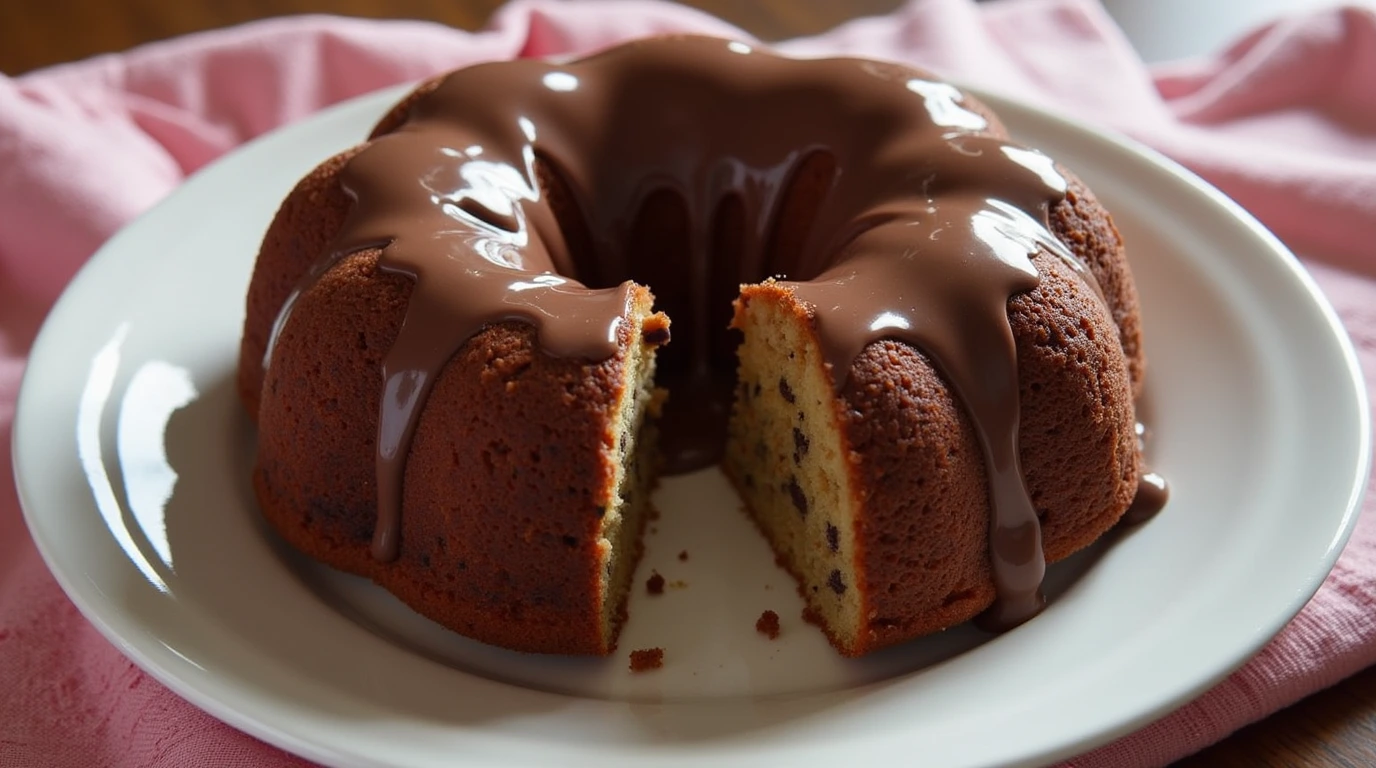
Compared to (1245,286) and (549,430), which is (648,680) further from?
(1245,286)

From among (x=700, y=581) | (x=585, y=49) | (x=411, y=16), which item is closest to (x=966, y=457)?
(x=700, y=581)

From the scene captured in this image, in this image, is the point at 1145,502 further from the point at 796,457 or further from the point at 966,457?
the point at 796,457

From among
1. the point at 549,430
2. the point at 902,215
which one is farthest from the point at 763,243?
the point at 549,430

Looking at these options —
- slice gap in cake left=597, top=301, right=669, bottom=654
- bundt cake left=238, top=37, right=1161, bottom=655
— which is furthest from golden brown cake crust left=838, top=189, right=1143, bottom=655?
slice gap in cake left=597, top=301, right=669, bottom=654

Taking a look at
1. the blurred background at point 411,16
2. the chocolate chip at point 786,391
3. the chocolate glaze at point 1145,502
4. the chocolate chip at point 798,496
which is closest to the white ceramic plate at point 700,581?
the chocolate glaze at point 1145,502

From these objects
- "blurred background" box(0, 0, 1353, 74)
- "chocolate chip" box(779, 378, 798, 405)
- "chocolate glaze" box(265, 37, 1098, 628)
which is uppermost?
"chocolate glaze" box(265, 37, 1098, 628)

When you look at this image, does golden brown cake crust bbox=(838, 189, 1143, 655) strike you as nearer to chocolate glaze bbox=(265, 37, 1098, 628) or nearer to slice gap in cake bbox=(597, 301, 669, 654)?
chocolate glaze bbox=(265, 37, 1098, 628)
